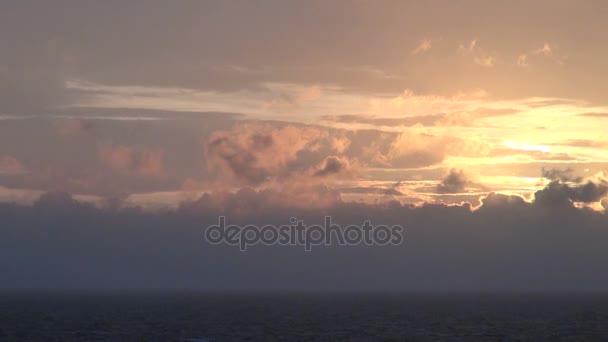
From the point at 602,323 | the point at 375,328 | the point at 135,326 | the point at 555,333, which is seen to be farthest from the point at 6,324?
the point at 602,323

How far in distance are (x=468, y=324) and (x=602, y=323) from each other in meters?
30.2

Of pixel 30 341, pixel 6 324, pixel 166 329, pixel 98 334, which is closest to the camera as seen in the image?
pixel 30 341

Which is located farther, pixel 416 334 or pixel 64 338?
pixel 416 334

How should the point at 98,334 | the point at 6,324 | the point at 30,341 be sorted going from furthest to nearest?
the point at 6,324, the point at 98,334, the point at 30,341

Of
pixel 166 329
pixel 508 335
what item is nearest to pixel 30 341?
pixel 166 329

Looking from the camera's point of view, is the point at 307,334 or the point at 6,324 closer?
the point at 307,334

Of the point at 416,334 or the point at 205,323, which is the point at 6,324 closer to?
the point at 205,323

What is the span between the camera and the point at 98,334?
450 feet

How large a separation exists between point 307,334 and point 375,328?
20681 millimetres

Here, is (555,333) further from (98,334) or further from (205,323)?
(98,334)

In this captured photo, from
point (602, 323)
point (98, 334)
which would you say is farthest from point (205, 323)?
point (602, 323)

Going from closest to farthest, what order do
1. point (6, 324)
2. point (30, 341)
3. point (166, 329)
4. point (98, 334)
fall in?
point (30, 341) → point (98, 334) → point (166, 329) → point (6, 324)

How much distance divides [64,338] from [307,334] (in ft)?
132

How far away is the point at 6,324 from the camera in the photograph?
165m
